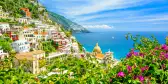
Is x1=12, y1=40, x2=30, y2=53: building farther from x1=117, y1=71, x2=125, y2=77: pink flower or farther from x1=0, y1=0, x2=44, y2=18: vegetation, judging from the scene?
x1=117, y1=71, x2=125, y2=77: pink flower

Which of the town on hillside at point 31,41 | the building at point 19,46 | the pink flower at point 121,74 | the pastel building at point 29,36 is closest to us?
the pink flower at point 121,74

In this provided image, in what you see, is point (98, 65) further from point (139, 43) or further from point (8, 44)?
point (8, 44)

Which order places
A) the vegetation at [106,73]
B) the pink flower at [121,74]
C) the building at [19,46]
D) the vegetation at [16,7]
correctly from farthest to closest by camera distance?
the vegetation at [16,7] → the building at [19,46] → the pink flower at [121,74] → the vegetation at [106,73]

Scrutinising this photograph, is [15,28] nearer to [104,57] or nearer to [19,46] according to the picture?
[19,46]

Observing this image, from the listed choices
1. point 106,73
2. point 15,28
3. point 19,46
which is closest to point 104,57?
point 19,46

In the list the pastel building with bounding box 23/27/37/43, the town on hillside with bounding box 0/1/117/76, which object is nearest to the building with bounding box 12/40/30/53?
the town on hillside with bounding box 0/1/117/76

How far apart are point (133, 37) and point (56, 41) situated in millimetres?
34428

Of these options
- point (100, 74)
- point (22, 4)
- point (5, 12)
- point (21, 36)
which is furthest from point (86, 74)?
point (22, 4)

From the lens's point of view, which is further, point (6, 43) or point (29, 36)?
point (29, 36)

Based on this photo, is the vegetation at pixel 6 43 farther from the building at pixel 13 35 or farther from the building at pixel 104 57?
the building at pixel 104 57

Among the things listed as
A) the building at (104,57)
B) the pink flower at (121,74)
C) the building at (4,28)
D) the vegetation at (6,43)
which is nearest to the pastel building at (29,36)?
the building at (4,28)

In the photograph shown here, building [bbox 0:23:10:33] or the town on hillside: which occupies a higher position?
building [bbox 0:23:10:33]

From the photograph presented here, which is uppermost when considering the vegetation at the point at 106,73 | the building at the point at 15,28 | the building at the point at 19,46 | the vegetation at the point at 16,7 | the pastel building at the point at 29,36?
the vegetation at the point at 16,7

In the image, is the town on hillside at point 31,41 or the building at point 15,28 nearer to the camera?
the town on hillside at point 31,41
